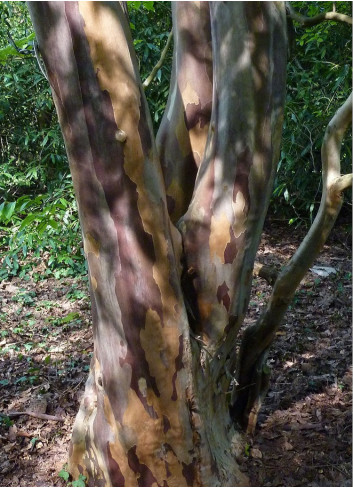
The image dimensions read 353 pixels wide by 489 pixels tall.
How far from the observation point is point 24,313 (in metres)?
4.98

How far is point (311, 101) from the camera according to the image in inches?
235

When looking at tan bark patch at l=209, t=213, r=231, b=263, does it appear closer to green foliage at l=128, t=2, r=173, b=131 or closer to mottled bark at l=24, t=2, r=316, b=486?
mottled bark at l=24, t=2, r=316, b=486

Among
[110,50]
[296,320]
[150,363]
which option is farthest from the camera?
[296,320]

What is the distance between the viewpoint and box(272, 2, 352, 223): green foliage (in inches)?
224

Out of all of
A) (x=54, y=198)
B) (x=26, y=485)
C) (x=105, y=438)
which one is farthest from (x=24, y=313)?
(x=105, y=438)

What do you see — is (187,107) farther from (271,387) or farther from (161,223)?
(271,387)

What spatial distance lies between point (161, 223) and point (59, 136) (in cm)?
499

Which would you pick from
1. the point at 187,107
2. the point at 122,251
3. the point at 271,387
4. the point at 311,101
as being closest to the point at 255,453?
the point at 271,387

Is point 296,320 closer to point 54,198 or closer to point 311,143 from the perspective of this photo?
point 311,143

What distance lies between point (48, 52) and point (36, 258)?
14.5ft

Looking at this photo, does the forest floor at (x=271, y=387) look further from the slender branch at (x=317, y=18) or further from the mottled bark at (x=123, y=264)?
the slender branch at (x=317, y=18)

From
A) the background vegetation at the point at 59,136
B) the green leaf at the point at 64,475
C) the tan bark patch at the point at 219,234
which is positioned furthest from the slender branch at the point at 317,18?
the green leaf at the point at 64,475

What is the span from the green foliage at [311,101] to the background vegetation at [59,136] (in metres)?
0.01

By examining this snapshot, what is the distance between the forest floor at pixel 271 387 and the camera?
9.59 ft
